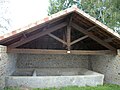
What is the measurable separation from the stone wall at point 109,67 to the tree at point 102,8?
578 cm

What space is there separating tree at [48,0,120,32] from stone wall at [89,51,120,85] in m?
5.78

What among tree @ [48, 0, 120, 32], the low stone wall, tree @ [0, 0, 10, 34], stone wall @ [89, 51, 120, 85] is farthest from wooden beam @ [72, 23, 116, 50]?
tree @ [0, 0, 10, 34]

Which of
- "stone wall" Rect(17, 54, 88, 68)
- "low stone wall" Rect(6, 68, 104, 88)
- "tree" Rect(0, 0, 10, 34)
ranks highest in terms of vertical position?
"tree" Rect(0, 0, 10, 34)

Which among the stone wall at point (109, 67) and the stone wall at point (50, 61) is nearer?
the stone wall at point (109, 67)

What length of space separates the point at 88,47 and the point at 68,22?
4366 mm

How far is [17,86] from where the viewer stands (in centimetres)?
804

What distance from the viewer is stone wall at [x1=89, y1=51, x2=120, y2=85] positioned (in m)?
9.37

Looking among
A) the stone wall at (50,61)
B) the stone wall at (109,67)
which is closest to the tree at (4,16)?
the stone wall at (50,61)

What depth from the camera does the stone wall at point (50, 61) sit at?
12070 mm

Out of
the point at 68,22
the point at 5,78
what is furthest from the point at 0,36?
the point at 68,22

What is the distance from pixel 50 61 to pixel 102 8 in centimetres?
950

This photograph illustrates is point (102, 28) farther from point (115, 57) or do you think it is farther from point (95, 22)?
point (115, 57)

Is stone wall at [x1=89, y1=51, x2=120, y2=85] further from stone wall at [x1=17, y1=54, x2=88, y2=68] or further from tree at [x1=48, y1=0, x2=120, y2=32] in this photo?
tree at [x1=48, y1=0, x2=120, y2=32]

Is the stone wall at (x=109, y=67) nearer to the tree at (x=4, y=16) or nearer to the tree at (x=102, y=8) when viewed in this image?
the tree at (x=102, y=8)
